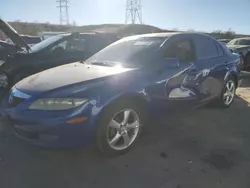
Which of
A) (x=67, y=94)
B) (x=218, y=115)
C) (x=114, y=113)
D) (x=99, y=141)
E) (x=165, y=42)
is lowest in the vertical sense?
(x=218, y=115)

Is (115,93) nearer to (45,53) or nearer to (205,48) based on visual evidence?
(205,48)

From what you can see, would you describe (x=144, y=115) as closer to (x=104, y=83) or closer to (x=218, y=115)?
(x=104, y=83)

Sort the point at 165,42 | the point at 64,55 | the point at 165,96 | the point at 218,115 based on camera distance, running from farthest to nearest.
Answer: the point at 64,55, the point at 218,115, the point at 165,42, the point at 165,96

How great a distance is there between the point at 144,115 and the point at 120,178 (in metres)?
0.98

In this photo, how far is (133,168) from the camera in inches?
130

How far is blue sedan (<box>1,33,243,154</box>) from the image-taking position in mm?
3127

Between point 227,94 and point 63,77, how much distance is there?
3.45m


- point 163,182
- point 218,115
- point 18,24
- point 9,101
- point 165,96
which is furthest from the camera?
point 18,24

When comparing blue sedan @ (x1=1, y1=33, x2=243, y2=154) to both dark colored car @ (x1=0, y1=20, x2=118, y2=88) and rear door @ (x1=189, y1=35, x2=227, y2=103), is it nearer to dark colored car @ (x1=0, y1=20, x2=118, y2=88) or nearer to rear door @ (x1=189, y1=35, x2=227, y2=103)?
rear door @ (x1=189, y1=35, x2=227, y2=103)

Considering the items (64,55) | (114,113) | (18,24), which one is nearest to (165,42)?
(114,113)

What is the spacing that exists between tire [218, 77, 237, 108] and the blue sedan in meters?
0.57

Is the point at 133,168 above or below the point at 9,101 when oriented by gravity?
below

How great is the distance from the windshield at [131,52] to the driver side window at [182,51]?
18 cm

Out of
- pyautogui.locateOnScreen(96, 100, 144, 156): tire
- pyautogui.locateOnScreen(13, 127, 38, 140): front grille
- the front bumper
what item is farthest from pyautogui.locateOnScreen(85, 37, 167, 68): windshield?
pyautogui.locateOnScreen(13, 127, 38, 140): front grille
